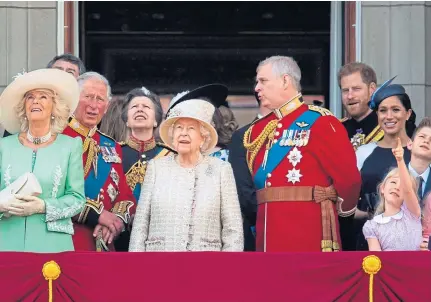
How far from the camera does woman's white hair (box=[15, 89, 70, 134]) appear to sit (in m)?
9.32

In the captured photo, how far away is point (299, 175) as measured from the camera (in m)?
9.47

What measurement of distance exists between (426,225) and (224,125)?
6.16 feet

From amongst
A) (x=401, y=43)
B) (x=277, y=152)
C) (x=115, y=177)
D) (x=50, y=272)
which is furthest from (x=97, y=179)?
(x=401, y=43)

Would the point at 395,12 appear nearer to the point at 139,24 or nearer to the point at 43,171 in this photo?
the point at 139,24

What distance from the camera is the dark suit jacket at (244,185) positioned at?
974cm

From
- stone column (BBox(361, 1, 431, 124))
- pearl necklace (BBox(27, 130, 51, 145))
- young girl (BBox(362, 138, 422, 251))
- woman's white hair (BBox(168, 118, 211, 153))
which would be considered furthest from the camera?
stone column (BBox(361, 1, 431, 124))

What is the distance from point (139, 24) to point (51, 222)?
4754mm

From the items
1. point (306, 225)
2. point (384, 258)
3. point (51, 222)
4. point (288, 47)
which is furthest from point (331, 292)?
point (288, 47)

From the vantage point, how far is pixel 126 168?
34.3 ft

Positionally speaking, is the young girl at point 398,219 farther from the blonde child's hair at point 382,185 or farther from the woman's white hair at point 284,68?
the woman's white hair at point 284,68

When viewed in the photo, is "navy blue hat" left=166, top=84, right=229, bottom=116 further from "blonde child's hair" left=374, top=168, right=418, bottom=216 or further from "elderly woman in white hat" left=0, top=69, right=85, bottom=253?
"blonde child's hair" left=374, top=168, right=418, bottom=216

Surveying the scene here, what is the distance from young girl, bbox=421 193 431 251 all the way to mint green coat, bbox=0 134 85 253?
2007 mm

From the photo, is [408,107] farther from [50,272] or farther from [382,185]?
[50,272]

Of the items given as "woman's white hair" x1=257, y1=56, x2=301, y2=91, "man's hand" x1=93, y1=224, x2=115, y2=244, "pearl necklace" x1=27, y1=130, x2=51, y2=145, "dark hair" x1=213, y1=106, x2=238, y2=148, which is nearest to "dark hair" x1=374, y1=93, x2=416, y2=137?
"woman's white hair" x1=257, y1=56, x2=301, y2=91
